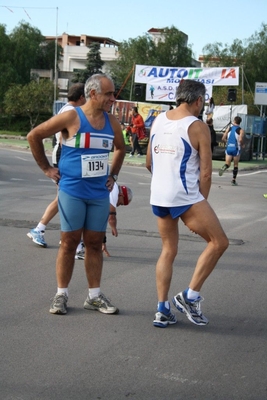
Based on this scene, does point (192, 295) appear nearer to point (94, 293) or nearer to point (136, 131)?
point (94, 293)

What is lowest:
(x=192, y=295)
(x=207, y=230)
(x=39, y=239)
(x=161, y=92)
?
(x=39, y=239)

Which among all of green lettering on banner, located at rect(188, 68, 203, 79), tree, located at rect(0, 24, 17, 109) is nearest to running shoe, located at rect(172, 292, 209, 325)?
green lettering on banner, located at rect(188, 68, 203, 79)

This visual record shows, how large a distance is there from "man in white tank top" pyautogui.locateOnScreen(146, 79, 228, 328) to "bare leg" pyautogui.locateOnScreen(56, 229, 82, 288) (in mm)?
737

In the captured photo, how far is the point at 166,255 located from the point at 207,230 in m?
0.42

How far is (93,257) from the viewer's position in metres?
6.18

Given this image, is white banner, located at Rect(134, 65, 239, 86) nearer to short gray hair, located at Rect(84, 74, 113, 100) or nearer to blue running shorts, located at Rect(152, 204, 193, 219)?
short gray hair, located at Rect(84, 74, 113, 100)

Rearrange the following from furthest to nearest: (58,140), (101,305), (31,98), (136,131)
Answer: (31,98), (136,131), (58,140), (101,305)

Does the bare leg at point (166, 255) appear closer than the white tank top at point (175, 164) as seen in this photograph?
No

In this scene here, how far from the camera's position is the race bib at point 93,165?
588cm

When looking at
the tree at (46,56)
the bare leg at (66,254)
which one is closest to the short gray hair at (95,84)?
the bare leg at (66,254)

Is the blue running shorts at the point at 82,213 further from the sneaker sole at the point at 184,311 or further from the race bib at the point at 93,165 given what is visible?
the sneaker sole at the point at 184,311

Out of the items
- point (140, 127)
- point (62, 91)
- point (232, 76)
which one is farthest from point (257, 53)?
point (140, 127)

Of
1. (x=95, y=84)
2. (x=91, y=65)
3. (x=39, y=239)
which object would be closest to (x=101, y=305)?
(x=95, y=84)

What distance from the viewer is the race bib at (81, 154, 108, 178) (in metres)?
5.88
